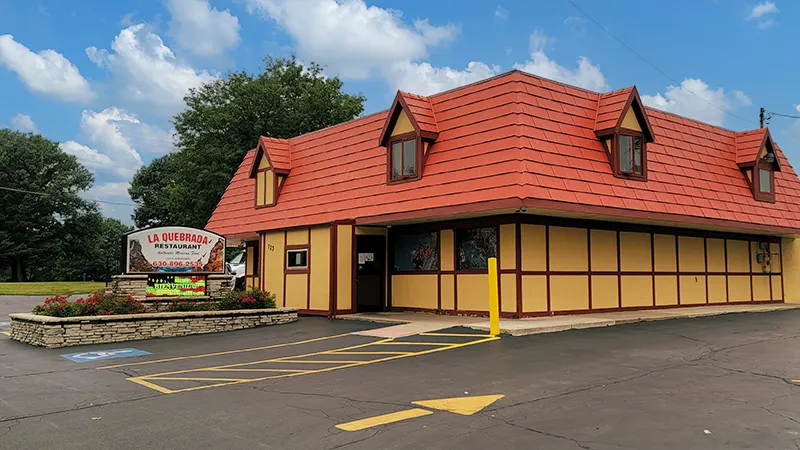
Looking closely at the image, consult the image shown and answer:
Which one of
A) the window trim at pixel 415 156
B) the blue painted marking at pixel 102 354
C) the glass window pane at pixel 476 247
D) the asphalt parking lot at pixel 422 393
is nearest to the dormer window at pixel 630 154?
the glass window pane at pixel 476 247

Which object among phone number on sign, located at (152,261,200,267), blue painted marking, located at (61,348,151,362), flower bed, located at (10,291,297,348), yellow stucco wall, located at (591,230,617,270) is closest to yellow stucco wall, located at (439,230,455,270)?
yellow stucco wall, located at (591,230,617,270)

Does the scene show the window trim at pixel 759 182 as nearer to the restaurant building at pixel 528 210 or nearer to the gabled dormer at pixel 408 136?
the restaurant building at pixel 528 210

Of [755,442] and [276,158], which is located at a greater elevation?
[276,158]

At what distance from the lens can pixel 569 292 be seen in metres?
18.2

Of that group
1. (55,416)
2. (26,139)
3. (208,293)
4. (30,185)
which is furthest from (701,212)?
(26,139)

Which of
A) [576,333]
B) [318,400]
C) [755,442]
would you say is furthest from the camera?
[576,333]

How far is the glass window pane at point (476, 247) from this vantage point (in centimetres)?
1789

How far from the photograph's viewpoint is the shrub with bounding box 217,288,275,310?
60.7 ft

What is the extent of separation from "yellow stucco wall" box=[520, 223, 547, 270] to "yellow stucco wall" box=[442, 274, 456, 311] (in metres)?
2.45

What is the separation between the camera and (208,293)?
19.2m

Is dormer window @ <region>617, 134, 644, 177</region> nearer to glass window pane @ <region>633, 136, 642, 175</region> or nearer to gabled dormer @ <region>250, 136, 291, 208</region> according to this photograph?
glass window pane @ <region>633, 136, 642, 175</region>

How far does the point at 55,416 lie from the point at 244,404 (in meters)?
2.22

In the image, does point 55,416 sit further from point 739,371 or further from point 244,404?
point 739,371

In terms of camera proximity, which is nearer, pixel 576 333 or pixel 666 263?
pixel 576 333
